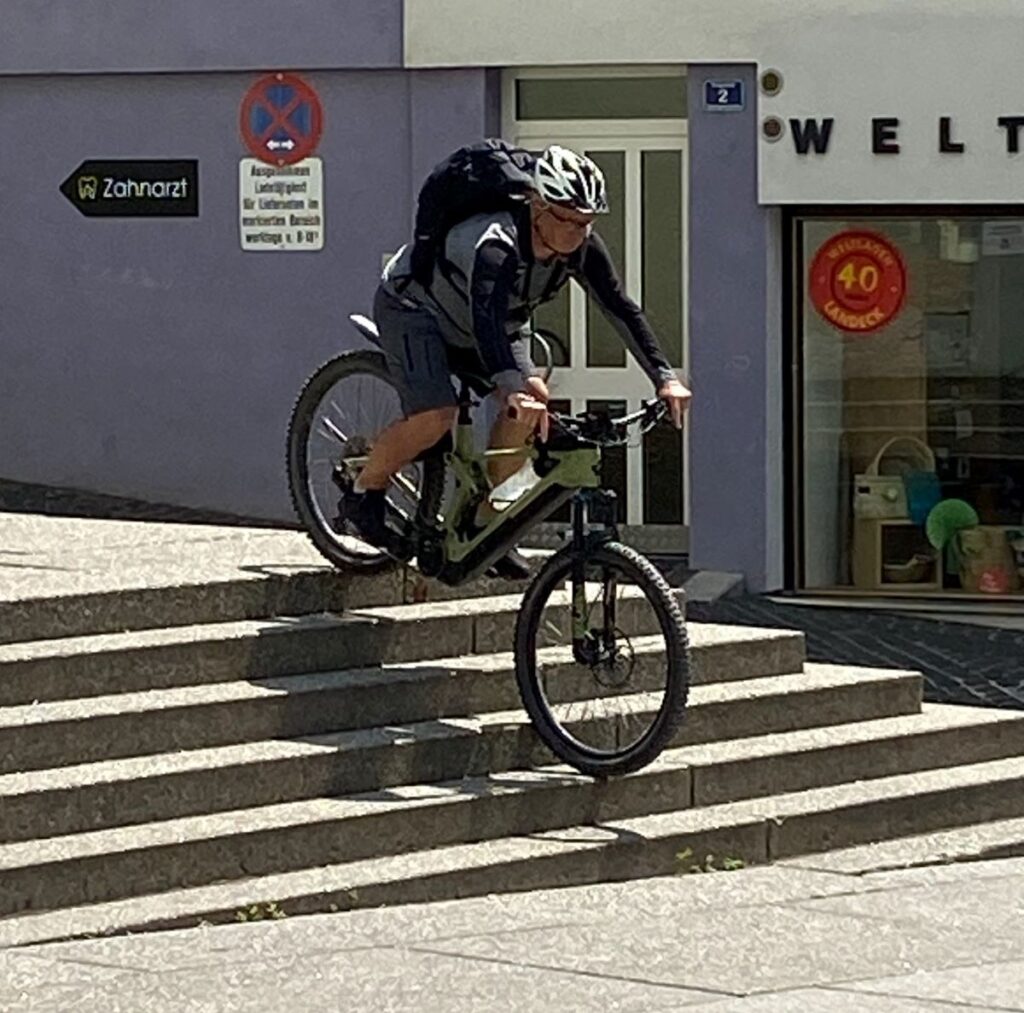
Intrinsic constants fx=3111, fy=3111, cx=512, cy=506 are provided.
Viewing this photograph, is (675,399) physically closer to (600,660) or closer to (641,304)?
(600,660)

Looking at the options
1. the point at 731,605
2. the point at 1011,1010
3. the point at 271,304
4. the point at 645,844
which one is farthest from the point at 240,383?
the point at 1011,1010

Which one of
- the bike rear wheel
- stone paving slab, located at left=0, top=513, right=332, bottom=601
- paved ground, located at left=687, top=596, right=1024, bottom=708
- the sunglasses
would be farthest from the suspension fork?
paved ground, located at left=687, top=596, right=1024, bottom=708

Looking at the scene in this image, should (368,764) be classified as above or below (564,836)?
above

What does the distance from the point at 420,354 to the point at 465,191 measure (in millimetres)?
542

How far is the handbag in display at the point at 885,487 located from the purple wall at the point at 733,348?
0.47 m

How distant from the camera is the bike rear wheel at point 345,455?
10172mm

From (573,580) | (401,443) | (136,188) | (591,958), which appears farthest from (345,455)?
(136,188)

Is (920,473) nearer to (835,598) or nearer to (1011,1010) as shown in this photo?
(835,598)

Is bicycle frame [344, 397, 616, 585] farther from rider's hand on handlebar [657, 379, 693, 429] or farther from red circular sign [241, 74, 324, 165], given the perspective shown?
red circular sign [241, 74, 324, 165]

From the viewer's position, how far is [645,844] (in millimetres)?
9344

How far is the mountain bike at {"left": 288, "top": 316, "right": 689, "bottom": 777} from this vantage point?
947 cm

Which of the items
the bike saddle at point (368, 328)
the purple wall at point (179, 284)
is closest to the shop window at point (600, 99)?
the purple wall at point (179, 284)

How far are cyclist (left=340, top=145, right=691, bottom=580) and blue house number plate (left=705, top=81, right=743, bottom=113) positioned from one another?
6690 mm

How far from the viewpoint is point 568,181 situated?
9.30m
